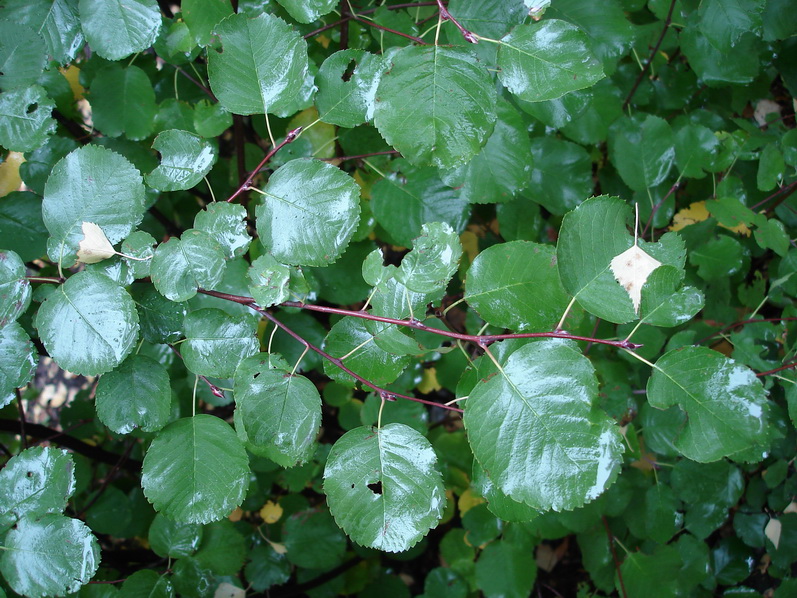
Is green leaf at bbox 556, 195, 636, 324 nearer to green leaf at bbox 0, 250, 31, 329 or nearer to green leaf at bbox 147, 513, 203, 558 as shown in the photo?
green leaf at bbox 0, 250, 31, 329

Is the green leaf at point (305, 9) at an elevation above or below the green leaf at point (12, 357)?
above

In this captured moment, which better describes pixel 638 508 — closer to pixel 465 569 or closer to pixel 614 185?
pixel 465 569

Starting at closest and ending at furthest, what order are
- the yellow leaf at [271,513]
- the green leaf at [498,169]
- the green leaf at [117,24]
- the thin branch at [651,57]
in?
the green leaf at [117,24] → the green leaf at [498,169] → the thin branch at [651,57] → the yellow leaf at [271,513]

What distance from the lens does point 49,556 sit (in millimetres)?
696

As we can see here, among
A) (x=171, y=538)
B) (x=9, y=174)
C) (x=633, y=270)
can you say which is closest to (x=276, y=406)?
(x=633, y=270)

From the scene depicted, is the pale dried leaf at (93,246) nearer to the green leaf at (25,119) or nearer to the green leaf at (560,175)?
the green leaf at (25,119)

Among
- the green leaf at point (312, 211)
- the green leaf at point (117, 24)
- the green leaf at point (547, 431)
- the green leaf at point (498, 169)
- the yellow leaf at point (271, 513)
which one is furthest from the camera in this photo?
the yellow leaf at point (271, 513)

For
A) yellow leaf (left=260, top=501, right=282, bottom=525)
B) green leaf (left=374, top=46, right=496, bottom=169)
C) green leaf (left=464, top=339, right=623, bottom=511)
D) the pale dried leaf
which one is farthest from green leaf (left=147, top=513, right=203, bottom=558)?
green leaf (left=374, top=46, right=496, bottom=169)

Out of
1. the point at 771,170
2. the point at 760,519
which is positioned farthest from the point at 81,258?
the point at 760,519

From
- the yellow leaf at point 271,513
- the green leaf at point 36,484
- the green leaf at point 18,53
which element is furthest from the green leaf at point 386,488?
the yellow leaf at point 271,513

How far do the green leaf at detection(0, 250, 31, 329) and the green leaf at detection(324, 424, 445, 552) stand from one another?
41 centimetres

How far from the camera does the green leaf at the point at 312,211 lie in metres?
0.65

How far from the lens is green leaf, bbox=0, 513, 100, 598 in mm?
687

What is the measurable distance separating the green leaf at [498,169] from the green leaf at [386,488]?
0.46 m
